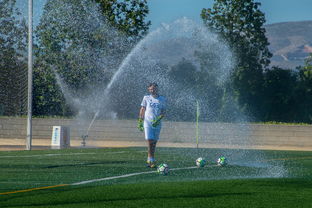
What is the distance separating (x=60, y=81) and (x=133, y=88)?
3800 mm

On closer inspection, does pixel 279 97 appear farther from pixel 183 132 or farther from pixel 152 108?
pixel 152 108

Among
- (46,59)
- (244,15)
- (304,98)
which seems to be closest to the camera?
(46,59)

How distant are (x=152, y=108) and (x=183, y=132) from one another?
18277 millimetres

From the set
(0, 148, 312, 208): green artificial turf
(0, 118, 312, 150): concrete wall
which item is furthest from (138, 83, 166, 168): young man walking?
(0, 118, 312, 150): concrete wall

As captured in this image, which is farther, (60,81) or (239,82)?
(239,82)

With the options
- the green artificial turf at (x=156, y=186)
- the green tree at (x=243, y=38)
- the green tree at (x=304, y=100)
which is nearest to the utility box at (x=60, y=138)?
the green artificial turf at (x=156, y=186)

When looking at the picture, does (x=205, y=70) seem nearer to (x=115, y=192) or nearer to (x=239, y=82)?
(x=239, y=82)

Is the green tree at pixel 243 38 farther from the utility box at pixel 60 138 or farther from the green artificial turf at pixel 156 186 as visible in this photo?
the green artificial turf at pixel 156 186

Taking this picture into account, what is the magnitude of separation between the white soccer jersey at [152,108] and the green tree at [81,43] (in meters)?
16.1

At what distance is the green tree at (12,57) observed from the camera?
27.1 metres

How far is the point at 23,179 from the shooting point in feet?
38.1

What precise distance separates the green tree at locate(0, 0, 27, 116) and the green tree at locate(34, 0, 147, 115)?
206cm

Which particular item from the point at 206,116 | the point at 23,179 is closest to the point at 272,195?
the point at 23,179

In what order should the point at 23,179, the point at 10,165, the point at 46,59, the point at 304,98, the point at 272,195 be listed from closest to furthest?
the point at 272,195, the point at 23,179, the point at 10,165, the point at 46,59, the point at 304,98
